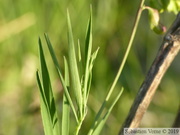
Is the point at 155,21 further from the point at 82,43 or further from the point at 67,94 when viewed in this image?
the point at 82,43

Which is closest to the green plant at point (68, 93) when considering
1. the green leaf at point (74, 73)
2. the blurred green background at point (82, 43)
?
the green leaf at point (74, 73)

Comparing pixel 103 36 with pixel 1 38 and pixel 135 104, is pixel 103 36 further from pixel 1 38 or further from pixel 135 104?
pixel 135 104

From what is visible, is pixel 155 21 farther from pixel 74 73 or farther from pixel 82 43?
pixel 82 43

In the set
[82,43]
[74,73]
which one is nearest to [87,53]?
[74,73]

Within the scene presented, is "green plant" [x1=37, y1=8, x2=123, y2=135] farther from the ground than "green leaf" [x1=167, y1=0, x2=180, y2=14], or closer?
closer

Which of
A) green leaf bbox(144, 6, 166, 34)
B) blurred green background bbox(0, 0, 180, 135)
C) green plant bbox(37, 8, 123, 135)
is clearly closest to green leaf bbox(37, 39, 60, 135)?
green plant bbox(37, 8, 123, 135)

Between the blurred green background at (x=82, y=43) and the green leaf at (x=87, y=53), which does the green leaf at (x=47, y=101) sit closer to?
the green leaf at (x=87, y=53)

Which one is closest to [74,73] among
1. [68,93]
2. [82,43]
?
[68,93]

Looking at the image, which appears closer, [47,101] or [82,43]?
[47,101]

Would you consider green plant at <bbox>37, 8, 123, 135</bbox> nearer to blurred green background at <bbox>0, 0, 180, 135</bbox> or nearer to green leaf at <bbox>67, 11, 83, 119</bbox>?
green leaf at <bbox>67, 11, 83, 119</bbox>
